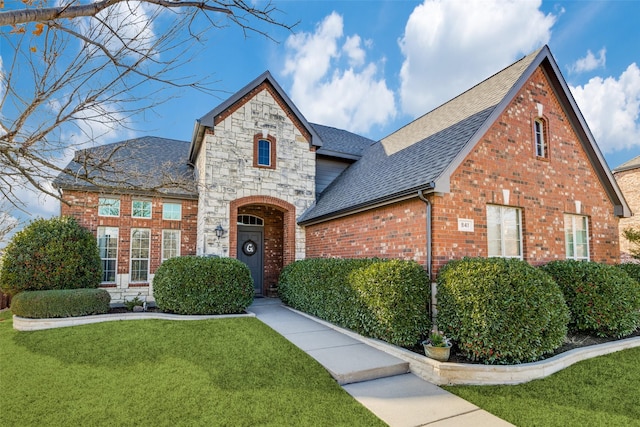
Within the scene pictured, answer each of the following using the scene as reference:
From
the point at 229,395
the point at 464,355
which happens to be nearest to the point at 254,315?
the point at 229,395

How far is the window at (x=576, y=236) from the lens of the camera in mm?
9391

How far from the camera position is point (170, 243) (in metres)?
12.6

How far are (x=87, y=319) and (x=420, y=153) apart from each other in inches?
376

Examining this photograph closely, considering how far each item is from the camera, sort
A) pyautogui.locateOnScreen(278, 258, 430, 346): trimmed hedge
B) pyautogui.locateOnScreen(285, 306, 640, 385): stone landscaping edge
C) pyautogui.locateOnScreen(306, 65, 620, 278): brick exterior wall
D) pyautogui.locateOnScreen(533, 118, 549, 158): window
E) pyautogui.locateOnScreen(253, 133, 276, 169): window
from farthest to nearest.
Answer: pyautogui.locateOnScreen(253, 133, 276, 169): window, pyautogui.locateOnScreen(533, 118, 549, 158): window, pyautogui.locateOnScreen(306, 65, 620, 278): brick exterior wall, pyautogui.locateOnScreen(278, 258, 430, 346): trimmed hedge, pyautogui.locateOnScreen(285, 306, 640, 385): stone landscaping edge

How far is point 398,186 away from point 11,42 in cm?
674

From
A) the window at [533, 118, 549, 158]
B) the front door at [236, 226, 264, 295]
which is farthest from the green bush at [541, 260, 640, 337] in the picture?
the front door at [236, 226, 264, 295]

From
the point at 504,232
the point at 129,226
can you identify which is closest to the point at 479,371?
the point at 504,232

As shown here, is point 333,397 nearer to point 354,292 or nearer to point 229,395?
point 229,395

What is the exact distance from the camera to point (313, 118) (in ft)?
59.0

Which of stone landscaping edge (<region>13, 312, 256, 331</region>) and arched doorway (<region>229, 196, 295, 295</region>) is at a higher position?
arched doorway (<region>229, 196, 295, 295</region>)

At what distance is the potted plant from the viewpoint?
534cm

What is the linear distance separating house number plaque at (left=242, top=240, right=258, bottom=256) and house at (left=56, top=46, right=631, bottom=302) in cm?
4

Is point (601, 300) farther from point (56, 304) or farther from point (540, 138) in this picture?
point (56, 304)

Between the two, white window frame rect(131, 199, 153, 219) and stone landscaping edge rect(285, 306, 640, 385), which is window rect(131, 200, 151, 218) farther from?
stone landscaping edge rect(285, 306, 640, 385)
